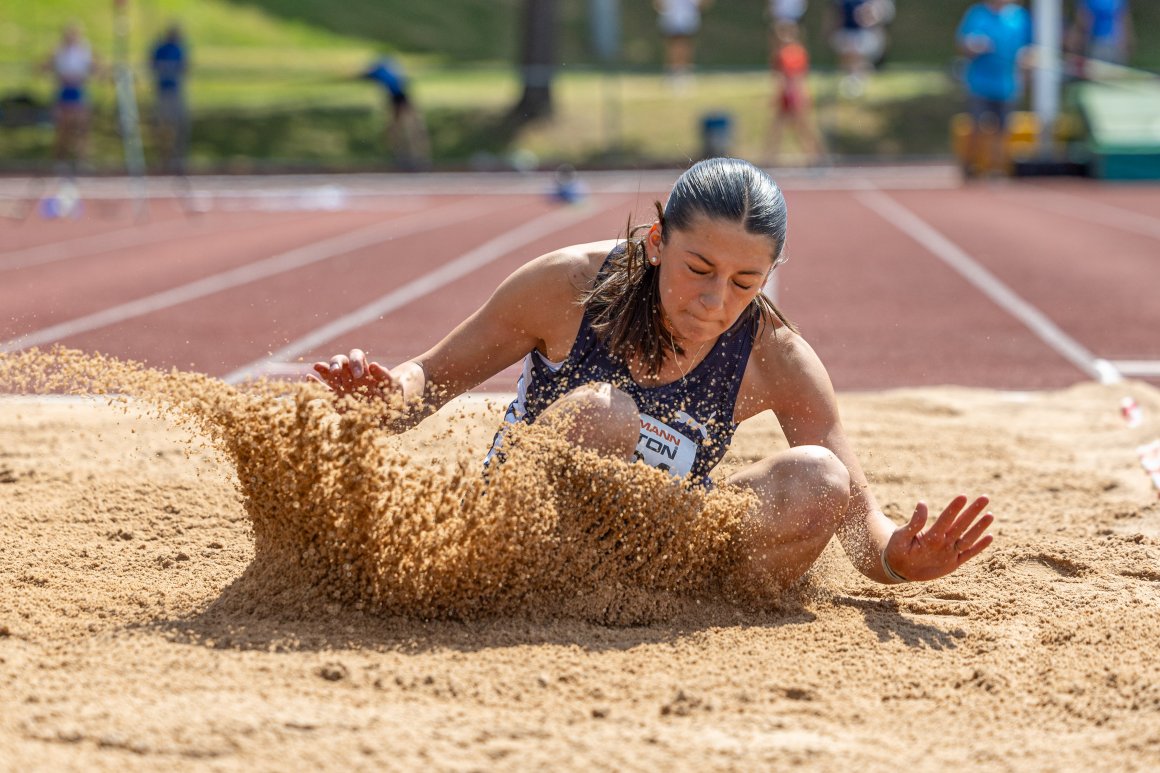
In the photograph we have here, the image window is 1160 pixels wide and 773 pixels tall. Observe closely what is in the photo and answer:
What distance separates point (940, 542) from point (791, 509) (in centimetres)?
34

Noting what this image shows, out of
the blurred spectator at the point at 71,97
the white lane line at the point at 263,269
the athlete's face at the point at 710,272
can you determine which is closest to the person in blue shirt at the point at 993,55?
the white lane line at the point at 263,269

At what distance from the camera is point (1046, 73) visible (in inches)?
674

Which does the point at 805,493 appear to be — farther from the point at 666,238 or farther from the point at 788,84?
the point at 788,84

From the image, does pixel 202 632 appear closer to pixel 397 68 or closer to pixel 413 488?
pixel 413 488

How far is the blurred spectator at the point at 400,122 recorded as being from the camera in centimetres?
1961

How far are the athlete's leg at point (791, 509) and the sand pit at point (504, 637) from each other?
0.09m

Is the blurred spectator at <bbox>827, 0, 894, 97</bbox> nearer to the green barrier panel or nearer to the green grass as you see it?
the green grass

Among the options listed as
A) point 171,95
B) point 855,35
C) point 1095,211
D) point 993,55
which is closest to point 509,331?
point 1095,211

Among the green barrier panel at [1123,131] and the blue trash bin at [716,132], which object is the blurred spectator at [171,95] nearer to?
the blue trash bin at [716,132]

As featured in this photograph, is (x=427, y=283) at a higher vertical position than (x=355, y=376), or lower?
lower

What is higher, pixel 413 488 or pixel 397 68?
pixel 397 68

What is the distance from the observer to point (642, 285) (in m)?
3.25

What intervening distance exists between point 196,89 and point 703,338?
23.1 meters

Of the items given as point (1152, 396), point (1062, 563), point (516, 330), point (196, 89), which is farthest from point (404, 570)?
point (196, 89)
